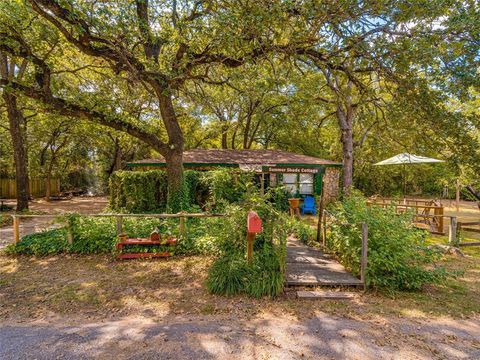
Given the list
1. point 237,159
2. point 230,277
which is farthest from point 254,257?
point 237,159

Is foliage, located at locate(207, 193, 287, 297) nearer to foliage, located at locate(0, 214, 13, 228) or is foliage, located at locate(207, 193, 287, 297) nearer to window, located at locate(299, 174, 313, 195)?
foliage, located at locate(0, 214, 13, 228)

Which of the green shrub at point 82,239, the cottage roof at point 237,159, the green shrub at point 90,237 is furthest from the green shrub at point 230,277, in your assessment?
the cottage roof at point 237,159

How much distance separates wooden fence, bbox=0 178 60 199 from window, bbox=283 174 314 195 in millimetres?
17831

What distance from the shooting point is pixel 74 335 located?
122 inches

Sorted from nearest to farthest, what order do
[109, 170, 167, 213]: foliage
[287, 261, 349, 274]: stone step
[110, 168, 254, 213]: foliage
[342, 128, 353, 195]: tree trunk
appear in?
[287, 261, 349, 274]: stone step < [110, 168, 254, 213]: foliage < [109, 170, 167, 213]: foliage < [342, 128, 353, 195]: tree trunk

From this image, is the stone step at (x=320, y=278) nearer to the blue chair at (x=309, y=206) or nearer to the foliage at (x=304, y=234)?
the foliage at (x=304, y=234)

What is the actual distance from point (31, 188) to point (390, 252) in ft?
75.6

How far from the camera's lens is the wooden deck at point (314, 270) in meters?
4.45

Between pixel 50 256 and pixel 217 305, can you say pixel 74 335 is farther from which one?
pixel 50 256

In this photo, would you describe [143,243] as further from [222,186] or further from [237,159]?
[237,159]

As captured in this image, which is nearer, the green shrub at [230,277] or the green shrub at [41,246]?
the green shrub at [230,277]

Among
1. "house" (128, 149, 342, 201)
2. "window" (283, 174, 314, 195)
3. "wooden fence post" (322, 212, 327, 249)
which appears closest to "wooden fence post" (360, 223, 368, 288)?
"wooden fence post" (322, 212, 327, 249)

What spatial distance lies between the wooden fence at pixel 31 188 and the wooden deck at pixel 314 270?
2082 centimetres

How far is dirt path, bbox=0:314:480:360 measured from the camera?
2764 millimetres
